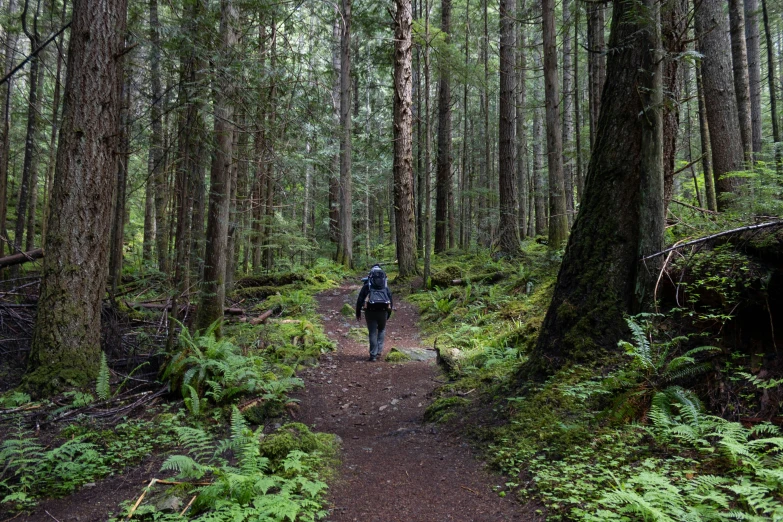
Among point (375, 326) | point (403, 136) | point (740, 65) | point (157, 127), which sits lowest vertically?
point (375, 326)

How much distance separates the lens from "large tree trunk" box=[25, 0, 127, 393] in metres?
5.93

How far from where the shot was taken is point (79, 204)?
6.00 meters

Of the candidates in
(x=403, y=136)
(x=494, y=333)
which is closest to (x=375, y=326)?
(x=494, y=333)

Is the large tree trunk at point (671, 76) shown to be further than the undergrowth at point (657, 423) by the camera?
Yes

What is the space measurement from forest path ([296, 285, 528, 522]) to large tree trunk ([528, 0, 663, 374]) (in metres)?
1.48

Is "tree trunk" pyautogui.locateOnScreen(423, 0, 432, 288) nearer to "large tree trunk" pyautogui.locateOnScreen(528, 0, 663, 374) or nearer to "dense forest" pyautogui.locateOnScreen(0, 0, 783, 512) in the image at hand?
"dense forest" pyautogui.locateOnScreen(0, 0, 783, 512)

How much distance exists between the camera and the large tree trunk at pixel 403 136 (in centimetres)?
1370

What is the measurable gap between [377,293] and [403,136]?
291 inches

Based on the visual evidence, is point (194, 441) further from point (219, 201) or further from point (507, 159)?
point (507, 159)

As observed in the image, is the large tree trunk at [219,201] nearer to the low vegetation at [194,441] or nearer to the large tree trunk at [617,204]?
the low vegetation at [194,441]

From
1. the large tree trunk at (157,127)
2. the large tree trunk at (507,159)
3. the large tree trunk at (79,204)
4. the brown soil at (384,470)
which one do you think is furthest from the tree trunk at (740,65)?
the large tree trunk at (79,204)

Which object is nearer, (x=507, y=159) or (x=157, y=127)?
(x=157, y=127)

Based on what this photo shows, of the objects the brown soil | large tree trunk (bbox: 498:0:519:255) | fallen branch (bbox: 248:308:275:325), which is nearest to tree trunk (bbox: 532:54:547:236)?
large tree trunk (bbox: 498:0:519:255)

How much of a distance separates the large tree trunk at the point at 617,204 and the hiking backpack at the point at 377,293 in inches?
164
